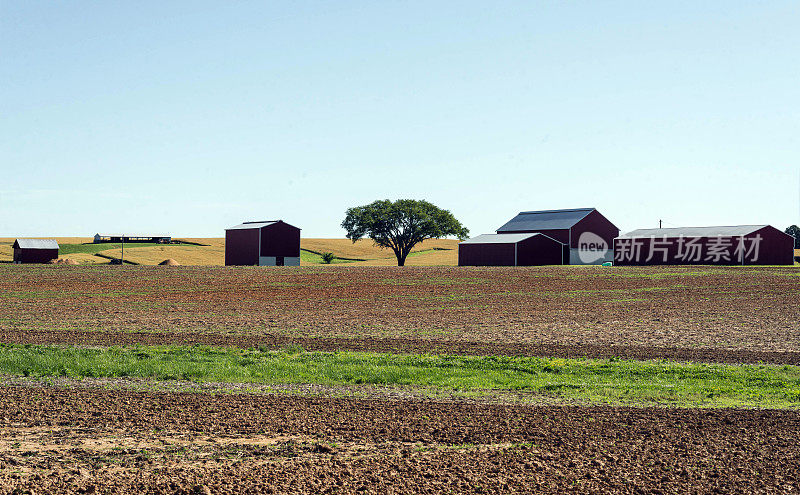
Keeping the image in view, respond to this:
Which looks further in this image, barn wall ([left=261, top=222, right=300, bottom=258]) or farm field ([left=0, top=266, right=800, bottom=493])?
barn wall ([left=261, top=222, right=300, bottom=258])

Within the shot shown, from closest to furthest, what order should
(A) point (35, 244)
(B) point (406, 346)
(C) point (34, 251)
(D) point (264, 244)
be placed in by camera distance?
(B) point (406, 346)
(D) point (264, 244)
(C) point (34, 251)
(A) point (35, 244)

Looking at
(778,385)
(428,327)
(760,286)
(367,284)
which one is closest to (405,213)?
(367,284)

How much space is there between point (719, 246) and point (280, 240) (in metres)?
52.0

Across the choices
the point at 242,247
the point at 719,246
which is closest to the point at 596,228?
the point at 719,246

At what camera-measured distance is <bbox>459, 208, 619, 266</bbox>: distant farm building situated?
85812 millimetres

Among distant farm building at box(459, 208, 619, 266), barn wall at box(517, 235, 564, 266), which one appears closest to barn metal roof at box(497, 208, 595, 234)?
distant farm building at box(459, 208, 619, 266)

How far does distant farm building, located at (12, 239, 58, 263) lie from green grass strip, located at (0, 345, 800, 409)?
96335 mm

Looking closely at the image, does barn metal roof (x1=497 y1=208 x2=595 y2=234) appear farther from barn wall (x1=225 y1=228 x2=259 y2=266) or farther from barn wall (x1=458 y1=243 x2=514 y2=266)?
barn wall (x1=225 y1=228 x2=259 y2=266)

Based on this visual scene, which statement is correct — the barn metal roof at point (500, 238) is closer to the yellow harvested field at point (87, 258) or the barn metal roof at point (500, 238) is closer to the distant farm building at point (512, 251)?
the distant farm building at point (512, 251)

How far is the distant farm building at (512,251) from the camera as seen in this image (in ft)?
276

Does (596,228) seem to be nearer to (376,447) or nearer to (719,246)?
(719,246)

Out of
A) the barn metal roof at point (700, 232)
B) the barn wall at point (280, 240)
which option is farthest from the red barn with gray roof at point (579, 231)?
the barn wall at point (280, 240)

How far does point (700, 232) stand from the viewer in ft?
265

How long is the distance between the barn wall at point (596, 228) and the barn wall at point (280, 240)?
3549 cm
